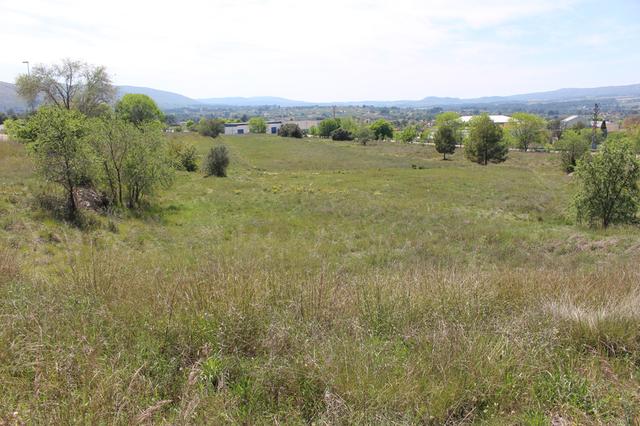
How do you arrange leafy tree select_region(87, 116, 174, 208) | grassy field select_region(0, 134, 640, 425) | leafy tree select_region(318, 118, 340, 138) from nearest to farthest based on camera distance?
grassy field select_region(0, 134, 640, 425)
leafy tree select_region(87, 116, 174, 208)
leafy tree select_region(318, 118, 340, 138)

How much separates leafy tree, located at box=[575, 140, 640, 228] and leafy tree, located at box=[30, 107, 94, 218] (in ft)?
72.3

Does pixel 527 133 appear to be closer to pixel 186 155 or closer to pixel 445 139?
pixel 445 139

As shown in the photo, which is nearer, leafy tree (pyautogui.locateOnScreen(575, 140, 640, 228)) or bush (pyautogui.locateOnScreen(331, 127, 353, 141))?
leafy tree (pyautogui.locateOnScreen(575, 140, 640, 228))

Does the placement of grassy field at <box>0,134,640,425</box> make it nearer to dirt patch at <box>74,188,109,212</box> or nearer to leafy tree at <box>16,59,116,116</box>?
dirt patch at <box>74,188,109,212</box>

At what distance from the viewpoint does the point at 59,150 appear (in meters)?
14.9

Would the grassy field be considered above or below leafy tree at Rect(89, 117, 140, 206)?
below

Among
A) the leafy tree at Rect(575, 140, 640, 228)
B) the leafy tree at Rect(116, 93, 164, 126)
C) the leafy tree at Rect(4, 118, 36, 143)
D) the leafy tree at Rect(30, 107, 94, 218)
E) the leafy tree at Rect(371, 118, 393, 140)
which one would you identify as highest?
the leafy tree at Rect(116, 93, 164, 126)

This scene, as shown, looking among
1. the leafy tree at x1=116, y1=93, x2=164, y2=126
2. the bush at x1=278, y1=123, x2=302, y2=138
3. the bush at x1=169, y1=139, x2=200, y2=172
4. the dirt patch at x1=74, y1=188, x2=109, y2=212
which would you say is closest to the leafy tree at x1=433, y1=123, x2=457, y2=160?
the bush at x1=169, y1=139, x2=200, y2=172

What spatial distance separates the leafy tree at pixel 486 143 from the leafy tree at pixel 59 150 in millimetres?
55080

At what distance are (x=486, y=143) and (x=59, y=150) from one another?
187 ft

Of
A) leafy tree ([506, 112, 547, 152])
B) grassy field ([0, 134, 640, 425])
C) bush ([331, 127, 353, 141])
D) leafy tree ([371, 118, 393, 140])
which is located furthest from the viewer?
leafy tree ([371, 118, 393, 140])

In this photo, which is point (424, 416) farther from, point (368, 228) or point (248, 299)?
point (368, 228)

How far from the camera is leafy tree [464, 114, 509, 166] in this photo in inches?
2332

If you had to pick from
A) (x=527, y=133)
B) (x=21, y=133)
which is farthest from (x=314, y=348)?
(x=527, y=133)
